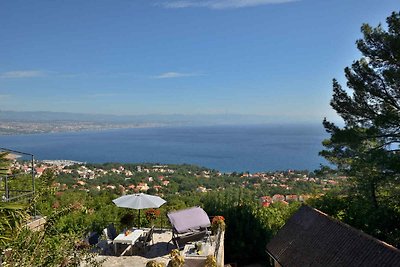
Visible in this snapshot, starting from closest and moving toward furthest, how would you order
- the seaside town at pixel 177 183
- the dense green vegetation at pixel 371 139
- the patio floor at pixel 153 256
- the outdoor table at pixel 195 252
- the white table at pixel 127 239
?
the outdoor table at pixel 195 252 < the patio floor at pixel 153 256 < the white table at pixel 127 239 < the dense green vegetation at pixel 371 139 < the seaside town at pixel 177 183

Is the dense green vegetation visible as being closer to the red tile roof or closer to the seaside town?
the seaside town

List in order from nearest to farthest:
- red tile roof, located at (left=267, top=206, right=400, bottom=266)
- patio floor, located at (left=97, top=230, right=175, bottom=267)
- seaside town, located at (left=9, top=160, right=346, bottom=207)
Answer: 1. red tile roof, located at (left=267, top=206, right=400, bottom=266)
2. patio floor, located at (left=97, top=230, right=175, bottom=267)
3. seaside town, located at (left=9, top=160, right=346, bottom=207)

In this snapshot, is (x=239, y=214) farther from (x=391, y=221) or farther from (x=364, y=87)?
(x=364, y=87)

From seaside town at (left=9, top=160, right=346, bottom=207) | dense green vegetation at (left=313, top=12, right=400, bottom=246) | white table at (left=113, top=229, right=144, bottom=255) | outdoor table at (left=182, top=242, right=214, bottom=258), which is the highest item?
dense green vegetation at (left=313, top=12, right=400, bottom=246)

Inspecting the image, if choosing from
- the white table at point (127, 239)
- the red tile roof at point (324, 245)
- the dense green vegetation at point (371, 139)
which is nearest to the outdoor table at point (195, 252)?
the white table at point (127, 239)

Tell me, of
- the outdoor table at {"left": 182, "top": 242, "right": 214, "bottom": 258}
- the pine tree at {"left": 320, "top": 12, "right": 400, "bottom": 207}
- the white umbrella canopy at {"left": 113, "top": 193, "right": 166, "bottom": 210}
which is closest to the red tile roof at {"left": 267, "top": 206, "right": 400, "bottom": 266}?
the outdoor table at {"left": 182, "top": 242, "right": 214, "bottom": 258}

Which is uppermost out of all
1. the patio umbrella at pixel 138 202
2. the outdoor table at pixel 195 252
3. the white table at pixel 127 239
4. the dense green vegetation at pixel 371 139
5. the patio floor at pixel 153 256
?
the dense green vegetation at pixel 371 139

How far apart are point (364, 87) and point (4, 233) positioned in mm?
10432

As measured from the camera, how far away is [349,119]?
11.6 m

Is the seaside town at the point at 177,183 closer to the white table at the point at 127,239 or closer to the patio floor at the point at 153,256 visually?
the white table at the point at 127,239

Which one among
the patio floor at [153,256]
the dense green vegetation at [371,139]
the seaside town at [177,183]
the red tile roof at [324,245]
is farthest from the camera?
the seaside town at [177,183]

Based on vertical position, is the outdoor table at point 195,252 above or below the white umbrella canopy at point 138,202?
below

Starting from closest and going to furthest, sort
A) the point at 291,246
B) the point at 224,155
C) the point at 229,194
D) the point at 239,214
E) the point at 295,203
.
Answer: the point at 291,246
the point at 239,214
the point at 229,194
the point at 295,203
the point at 224,155

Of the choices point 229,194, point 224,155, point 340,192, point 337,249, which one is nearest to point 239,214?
point 229,194
